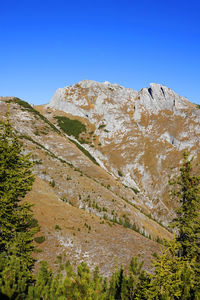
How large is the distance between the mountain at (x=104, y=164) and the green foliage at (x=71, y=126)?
595 mm

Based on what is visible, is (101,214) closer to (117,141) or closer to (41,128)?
(41,128)

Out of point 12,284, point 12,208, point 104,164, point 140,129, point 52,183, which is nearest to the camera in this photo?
point 12,284

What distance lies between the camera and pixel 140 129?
4385 inches

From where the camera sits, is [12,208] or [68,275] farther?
[12,208]

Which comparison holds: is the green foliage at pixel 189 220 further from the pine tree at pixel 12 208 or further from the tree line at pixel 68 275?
the pine tree at pixel 12 208

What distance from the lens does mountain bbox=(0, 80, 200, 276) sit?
25.1 meters

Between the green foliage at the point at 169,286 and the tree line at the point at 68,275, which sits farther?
the green foliage at the point at 169,286

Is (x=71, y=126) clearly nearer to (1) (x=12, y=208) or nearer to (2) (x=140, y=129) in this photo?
(2) (x=140, y=129)

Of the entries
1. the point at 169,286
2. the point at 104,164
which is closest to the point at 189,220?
the point at 169,286

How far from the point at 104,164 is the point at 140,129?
32278 millimetres

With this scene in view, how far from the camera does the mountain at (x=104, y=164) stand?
987 inches

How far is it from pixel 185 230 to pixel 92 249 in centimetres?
1133

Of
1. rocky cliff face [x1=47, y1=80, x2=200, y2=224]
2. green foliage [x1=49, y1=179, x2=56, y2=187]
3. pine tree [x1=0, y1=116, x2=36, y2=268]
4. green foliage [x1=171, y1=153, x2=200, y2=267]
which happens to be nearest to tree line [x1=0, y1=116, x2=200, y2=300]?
pine tree [x1=0, y1=116, x2=36, y2=268]

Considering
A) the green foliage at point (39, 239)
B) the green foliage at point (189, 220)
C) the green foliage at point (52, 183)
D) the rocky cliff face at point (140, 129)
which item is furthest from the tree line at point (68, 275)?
the rocky cliff face at point (140, 129)
